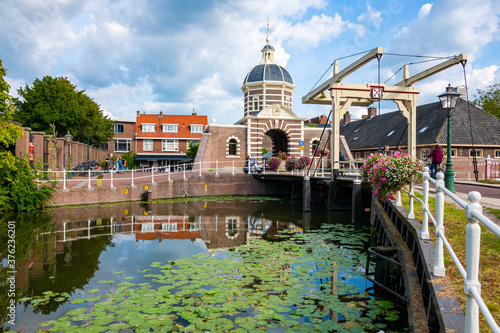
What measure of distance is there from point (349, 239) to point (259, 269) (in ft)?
13.0

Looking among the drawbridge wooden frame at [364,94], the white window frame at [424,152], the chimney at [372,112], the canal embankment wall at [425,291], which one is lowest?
the canal embankment wall at [425,291]

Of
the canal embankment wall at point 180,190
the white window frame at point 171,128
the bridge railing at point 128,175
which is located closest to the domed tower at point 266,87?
the bridge railing at point 128,175

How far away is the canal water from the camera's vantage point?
448 cm

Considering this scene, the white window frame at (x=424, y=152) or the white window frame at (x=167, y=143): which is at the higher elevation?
the white window frame at (x=167, y=143)

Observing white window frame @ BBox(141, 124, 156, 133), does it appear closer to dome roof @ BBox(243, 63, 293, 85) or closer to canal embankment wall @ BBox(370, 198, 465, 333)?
dome roof @ BBox(243, 63, 293, 85)

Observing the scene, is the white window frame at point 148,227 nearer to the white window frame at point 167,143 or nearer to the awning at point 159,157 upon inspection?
the awning at point 159,157

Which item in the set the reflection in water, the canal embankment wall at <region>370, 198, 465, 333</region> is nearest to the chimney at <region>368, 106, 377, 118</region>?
the reflection in water

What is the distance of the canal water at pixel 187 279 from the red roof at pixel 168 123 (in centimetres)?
3570

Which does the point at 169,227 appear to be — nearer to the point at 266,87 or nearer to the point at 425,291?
the point at 425,291

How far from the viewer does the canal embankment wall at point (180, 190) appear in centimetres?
1579

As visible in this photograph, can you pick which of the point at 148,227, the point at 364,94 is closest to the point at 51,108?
the point at 148,227

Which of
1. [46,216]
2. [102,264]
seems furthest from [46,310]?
[46,216]

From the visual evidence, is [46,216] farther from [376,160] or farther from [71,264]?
[376,160]

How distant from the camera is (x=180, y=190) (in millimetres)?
20344
